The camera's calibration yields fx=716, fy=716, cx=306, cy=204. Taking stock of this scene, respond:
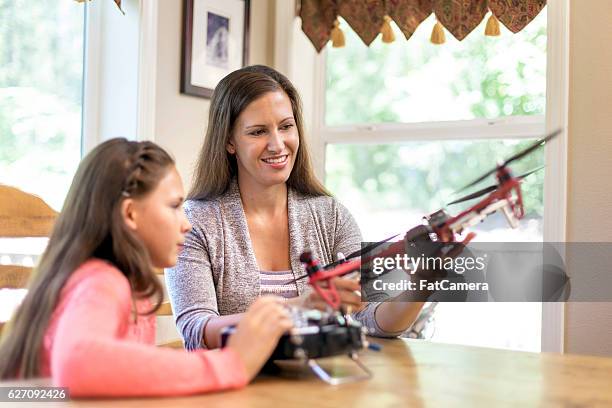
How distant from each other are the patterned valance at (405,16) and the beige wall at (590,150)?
30cm

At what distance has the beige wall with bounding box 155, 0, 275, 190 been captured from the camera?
261 cm

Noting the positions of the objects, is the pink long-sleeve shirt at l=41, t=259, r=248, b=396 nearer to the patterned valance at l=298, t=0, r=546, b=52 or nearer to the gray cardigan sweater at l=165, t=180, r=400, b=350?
the gray cardigan sweater at l=165, t=180, r=400, b=350

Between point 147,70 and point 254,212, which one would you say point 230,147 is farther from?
point 147,70

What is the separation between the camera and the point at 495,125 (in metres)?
2.82

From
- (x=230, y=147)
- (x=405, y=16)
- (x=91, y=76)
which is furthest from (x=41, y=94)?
(x=405, y=16)

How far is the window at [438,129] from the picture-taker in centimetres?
275

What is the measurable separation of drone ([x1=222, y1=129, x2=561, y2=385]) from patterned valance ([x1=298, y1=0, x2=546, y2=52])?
68.2 inches

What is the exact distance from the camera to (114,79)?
254 cm

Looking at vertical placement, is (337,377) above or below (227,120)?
below

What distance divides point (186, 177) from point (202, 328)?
1.36 m

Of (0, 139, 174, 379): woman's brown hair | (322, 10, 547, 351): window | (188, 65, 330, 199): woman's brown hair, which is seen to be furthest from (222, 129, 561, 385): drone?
(322, 10, 547, 351): window

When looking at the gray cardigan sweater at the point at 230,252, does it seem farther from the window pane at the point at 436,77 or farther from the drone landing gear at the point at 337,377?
the window pane at the point at 436,77

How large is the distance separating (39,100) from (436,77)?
1.58m

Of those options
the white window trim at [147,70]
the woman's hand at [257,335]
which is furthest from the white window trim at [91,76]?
the woman's hand at [257,335]
